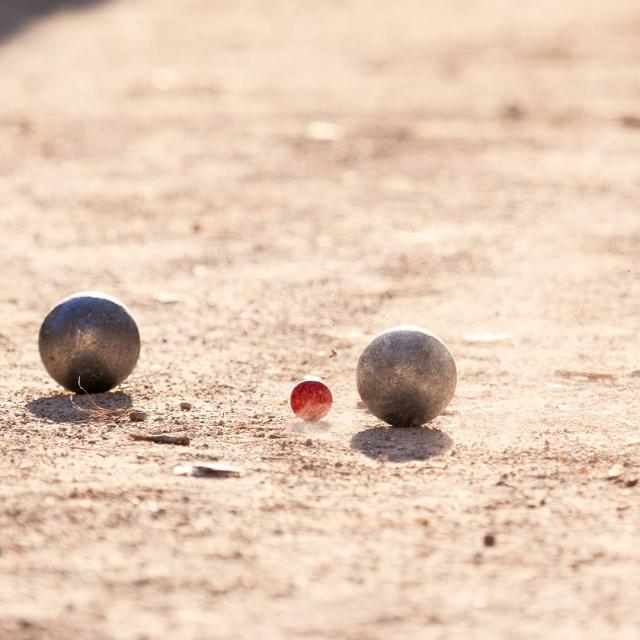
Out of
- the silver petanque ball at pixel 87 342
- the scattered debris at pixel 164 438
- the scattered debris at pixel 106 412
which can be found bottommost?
the scattered debris at pixel 164 438

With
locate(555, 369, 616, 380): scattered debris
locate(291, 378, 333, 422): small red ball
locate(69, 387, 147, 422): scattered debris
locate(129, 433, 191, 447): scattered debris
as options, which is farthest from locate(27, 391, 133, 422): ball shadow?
locate(555, 369, 616, 380): scattered debris

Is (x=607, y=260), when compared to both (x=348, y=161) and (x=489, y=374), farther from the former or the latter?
(x=348, y=161)

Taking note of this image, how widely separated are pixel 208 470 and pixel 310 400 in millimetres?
1020

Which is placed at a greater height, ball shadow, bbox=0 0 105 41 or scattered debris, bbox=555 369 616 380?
ball shadow, bbox=0 0 105 41

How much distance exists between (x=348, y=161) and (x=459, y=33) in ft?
36.5

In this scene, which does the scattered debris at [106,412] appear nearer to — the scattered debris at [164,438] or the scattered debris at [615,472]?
the scattered debris at [164,438]

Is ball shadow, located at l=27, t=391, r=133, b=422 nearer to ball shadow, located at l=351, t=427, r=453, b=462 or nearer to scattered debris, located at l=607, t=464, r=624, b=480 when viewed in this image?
ball shadow, located at l=351, t=427, r=453, b=462

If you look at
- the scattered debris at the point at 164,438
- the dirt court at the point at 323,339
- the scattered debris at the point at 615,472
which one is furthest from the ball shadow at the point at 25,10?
the scattered debris at the point at 615,472

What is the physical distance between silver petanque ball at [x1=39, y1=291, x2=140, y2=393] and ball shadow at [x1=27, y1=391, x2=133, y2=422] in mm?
73

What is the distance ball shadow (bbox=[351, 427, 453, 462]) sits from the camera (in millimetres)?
6230

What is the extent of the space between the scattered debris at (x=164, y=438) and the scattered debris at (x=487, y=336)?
268cm

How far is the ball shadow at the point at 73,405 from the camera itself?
22.1 feet

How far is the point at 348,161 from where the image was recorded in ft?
47.0

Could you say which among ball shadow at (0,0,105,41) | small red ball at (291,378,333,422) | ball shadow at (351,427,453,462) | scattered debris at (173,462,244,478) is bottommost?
scattered debris at (173,462,244,478)
